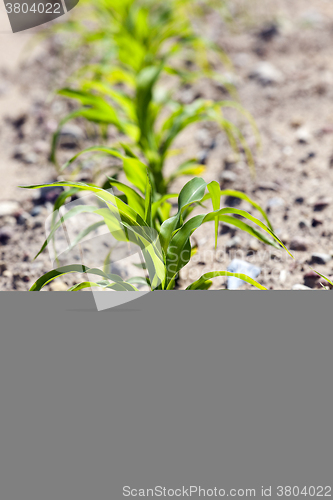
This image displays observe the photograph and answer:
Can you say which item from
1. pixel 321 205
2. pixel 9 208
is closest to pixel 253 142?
pixel 321 205

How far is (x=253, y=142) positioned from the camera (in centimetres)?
185

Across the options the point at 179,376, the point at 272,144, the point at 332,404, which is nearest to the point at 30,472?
the point at 179,376

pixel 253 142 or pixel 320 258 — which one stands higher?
pixel 253 142

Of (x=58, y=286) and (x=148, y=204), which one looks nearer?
(x=148, y=204)

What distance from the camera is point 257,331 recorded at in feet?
2.56

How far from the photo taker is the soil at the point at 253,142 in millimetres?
1247

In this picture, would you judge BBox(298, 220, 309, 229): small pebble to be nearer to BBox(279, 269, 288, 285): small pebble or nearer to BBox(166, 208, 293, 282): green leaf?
BBox(279, 269, 288, 285): small pebble

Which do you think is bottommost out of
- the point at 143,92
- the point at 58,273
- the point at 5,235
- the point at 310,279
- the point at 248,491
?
the point at 248,491

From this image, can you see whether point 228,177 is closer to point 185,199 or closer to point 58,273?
point 185,199

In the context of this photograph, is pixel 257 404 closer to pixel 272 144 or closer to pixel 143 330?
pixel 143 330

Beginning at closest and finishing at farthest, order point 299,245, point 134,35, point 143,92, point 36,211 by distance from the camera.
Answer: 1. point 299,245
2. point 143,92
3. point 36,211
4. point 134,35

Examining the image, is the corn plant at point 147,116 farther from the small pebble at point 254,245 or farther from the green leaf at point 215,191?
the green leaf at point 215,191

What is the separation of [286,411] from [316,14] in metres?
2.59

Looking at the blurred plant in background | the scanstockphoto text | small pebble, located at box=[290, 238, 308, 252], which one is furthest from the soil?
the scanstockphoto text
